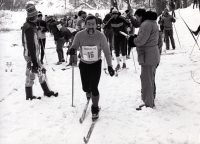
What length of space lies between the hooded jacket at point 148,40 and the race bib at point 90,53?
0.87 metres

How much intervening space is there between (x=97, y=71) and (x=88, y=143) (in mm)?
1383

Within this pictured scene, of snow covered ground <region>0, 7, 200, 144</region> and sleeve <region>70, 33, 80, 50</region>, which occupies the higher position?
sleeve <region>70, 33, 80, 50</region>

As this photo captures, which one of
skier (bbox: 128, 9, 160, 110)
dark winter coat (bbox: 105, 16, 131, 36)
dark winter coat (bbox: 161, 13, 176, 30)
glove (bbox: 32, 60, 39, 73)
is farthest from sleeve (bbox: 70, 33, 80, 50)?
dark winter coat (bbox: 161, 13, 176, 30)

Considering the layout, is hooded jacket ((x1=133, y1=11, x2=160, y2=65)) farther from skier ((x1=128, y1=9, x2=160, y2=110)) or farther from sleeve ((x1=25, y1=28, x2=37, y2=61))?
sleeve ((x1=25, y1=28, x2=37, y2=61))

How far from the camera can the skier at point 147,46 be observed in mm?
4176

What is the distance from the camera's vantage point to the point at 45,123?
4109 millimetres

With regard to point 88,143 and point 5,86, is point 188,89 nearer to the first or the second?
point 88,143

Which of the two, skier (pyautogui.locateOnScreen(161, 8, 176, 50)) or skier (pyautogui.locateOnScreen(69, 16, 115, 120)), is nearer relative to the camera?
skier (pyautogui.locateOnScreen(69, 16, 115, 120))

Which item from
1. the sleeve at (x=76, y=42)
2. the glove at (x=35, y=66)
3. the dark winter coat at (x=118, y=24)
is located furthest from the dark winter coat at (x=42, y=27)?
the sleeve at (x=76, y=42)

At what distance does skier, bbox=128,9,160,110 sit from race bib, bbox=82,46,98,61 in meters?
0.86

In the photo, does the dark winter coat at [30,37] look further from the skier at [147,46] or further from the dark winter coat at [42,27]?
the dark winter coat at [42,27]

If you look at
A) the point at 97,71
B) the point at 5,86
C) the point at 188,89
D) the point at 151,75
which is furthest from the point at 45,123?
the point at 188,89

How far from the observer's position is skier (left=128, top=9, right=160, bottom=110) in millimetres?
4176

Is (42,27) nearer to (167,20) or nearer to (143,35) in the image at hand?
(143,35)
